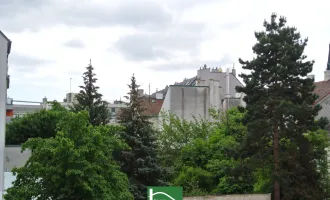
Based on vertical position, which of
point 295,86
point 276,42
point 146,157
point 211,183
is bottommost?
point 211,183

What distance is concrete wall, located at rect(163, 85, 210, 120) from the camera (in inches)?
2186

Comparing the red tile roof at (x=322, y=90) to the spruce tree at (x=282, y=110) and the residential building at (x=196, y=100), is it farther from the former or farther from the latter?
the residential building at (x=196, y=100)

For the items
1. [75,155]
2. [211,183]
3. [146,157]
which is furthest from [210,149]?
[75,155]

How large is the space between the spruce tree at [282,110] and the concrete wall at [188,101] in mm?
24600

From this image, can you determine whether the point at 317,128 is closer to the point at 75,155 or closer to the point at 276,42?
the point at 276,42

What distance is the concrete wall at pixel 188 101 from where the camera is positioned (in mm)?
55531

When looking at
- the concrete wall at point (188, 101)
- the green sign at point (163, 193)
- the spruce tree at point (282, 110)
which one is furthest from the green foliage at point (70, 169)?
the concrete wall at point (188, 101)

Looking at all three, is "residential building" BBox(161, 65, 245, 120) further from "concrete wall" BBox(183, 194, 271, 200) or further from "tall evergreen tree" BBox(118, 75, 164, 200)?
"concrete wall" BBox(183, 194, 271, 200)

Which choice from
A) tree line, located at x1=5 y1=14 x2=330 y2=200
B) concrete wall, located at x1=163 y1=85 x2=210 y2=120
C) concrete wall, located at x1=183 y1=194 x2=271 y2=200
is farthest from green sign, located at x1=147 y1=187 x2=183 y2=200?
concrete wall, located at x1=163 y1=85 x2=210 y2=120

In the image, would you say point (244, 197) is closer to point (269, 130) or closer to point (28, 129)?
point (269, 130)

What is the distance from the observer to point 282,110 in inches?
1110

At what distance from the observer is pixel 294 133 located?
28.9 metres

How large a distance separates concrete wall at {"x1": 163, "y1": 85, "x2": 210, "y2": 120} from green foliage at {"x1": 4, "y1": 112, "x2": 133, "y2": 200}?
33565mm

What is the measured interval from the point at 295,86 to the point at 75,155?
47.9 feet
